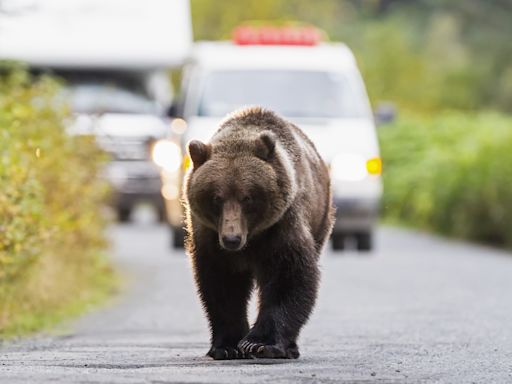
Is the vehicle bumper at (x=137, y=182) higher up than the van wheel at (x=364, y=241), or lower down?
higher up

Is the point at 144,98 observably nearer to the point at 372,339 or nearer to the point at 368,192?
the point at 368,192

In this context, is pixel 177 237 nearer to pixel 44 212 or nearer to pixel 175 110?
pixel 175 110

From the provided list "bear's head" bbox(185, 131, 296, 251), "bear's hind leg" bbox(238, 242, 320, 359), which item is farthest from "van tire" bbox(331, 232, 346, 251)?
"bear's head" bbox(185, 131, 296, 251)

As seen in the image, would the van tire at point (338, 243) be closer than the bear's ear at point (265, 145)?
No

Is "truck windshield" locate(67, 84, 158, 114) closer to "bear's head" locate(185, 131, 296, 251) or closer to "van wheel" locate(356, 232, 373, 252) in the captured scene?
"van wheel" locate(356, 232, 373, 252)

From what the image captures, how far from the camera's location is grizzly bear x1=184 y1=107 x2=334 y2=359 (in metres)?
8.77

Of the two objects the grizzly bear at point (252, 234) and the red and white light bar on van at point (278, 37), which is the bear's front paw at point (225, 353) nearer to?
the grizzly bear at point (252, 234)

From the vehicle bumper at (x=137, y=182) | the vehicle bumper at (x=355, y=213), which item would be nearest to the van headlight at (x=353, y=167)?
the vehicle bumper at (x=355, y=213)

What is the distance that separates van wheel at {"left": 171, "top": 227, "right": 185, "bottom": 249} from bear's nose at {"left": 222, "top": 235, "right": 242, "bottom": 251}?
11.0m

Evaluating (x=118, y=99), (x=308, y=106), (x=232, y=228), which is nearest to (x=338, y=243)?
(x=308, y=106)

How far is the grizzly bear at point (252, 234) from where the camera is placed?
8.77 meters

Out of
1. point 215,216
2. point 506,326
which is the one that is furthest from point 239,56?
point 215,216

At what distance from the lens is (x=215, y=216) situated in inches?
348

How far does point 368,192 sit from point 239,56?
2.29m
